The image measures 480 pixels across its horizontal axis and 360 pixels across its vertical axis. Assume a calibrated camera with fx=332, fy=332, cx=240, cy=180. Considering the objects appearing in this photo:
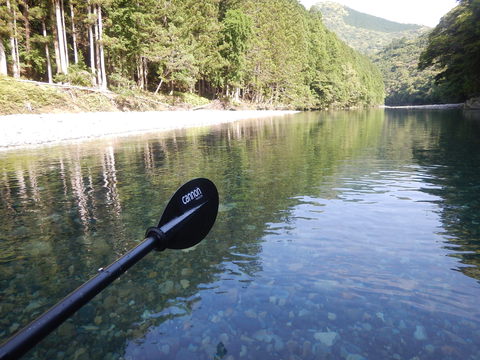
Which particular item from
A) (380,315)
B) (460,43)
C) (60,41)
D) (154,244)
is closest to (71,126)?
(60,41)

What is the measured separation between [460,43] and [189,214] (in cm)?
6261

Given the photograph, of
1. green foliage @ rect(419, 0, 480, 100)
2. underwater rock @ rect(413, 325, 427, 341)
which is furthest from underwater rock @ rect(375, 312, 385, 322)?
green foliage @ rect(419, 0, 480, 100)

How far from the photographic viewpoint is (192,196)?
11.9 feet

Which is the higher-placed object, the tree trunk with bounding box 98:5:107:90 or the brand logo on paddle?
the tree trunk with bounding box 98:5:107:90

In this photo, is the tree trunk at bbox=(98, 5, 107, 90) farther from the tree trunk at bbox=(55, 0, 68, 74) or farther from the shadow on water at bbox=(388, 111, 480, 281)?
the shadow on water at bbox=(388, 111, 480, 281)

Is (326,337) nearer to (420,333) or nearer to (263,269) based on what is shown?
(420,333)

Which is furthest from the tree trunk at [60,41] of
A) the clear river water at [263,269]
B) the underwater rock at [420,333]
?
the underwater rock at [420,333]

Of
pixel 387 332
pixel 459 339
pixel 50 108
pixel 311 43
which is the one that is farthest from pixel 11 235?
pixel 311 43

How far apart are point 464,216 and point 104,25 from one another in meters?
39.0

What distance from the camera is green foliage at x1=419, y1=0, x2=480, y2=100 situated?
46906mm

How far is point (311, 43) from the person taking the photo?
4183 inches

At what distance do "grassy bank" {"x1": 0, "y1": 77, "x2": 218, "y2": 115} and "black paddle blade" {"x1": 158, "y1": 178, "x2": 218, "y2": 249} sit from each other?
23.9 meters

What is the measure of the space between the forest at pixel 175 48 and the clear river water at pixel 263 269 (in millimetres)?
26610

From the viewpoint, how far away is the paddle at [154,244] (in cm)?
181
